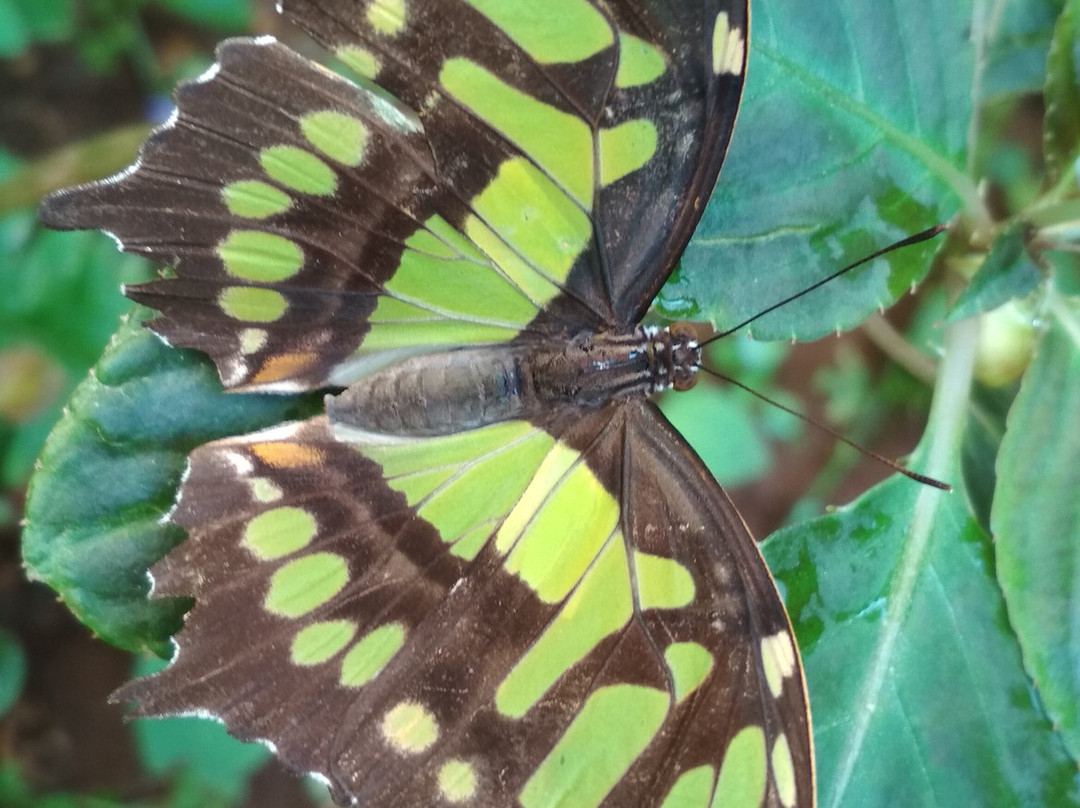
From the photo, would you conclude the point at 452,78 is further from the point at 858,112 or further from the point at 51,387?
the point at 51,387

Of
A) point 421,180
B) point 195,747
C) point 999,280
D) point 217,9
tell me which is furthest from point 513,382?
point 217,9

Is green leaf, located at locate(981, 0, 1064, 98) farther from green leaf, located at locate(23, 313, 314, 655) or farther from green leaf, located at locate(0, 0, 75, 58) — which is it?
green leaf, located at locate(0, 0, 75, 58)

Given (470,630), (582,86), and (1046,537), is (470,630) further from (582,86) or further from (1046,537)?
(1046,537)

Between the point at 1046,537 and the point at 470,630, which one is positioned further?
the point at 1046,537

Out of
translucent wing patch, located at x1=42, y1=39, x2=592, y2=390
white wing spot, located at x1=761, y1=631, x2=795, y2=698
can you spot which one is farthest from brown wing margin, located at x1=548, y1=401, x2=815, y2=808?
translucent wing patch, located at x1=42, y1=39, x2=592, y2=390

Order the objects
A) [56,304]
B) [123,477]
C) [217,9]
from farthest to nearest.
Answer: [217,9], [56,304], [123,477]

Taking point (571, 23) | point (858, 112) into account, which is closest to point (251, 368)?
point (571, 23)

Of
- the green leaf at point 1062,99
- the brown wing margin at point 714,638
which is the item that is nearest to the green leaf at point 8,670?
the brown wing margin at point 714,638
